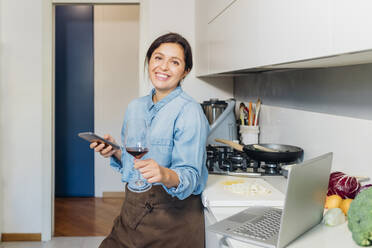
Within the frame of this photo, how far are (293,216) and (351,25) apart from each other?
0.50 meters

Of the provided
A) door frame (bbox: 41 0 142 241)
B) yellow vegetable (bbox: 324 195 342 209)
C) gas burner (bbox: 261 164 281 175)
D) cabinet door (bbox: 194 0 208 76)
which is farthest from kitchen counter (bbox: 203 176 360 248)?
door frame (bbox: 41 0 142 241)

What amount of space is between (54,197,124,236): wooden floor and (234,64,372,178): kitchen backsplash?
2155 millimetres

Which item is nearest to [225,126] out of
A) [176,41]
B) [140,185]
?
[176,41]

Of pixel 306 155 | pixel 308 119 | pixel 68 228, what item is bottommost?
pixel 68 228

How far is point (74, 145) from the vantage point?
521 cm

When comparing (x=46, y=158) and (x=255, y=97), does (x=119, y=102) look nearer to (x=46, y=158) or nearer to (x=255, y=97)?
(x=46, y=158)

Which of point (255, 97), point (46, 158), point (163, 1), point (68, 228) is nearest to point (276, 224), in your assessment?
point (255, 97)

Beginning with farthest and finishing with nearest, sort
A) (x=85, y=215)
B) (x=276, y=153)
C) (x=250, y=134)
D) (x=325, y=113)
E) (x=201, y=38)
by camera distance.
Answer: (x=85, y=215) → (x=201, y=38) → (x=250, y=134) → (x=276, y=153) → (x=325, y=113)

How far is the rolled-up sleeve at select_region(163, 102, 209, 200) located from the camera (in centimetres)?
153

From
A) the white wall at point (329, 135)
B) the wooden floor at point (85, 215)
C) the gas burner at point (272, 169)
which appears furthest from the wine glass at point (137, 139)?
the wooden floor at point (85, 215)

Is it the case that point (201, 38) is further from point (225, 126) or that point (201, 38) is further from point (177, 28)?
point (225, 126)

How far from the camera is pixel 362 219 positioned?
100 centimetres

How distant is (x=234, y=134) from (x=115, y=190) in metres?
2.75

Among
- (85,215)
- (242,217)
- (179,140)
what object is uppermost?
(179,140)
